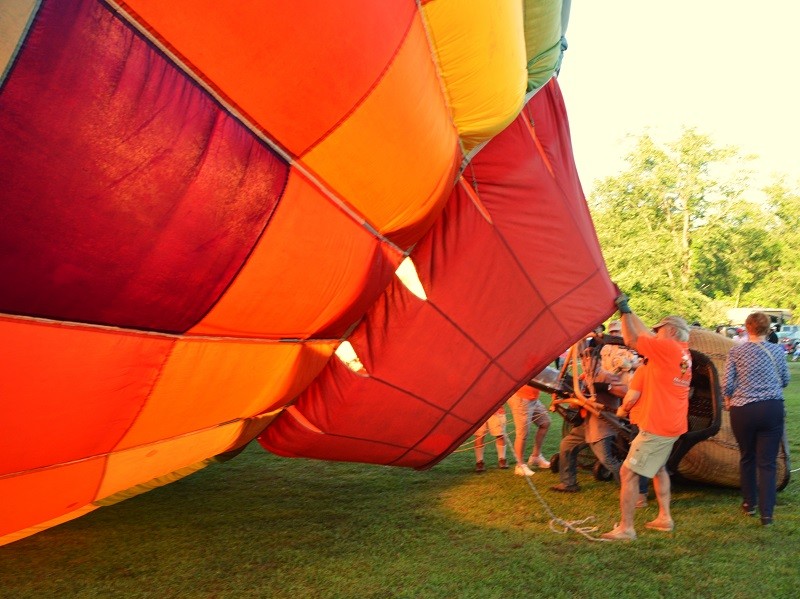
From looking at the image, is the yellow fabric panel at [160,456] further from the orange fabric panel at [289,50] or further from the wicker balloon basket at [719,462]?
the wicker balloon basket at [719,462]

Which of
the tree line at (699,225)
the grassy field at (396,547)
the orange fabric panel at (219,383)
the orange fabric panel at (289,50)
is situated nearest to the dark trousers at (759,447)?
the grassy field at (396,547)

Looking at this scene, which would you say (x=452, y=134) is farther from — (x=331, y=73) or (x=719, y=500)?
(x=719, y=500)

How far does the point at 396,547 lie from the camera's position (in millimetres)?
5133

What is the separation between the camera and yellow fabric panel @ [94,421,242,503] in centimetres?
372

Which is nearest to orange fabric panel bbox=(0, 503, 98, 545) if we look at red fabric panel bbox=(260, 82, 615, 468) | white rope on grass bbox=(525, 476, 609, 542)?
red fabric panel bbox=(260, 82, 615, 468)

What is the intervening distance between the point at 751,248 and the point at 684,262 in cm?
421

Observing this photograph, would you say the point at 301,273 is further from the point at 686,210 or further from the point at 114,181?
the point at 686,210

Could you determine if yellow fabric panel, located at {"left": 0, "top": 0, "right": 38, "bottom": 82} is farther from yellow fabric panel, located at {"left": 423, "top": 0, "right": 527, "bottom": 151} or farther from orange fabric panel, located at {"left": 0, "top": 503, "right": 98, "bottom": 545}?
orange fabric panel, located at {"left": 0, "top": 503, "right": 98, "bottom": 545}

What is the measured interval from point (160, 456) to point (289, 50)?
2207 millimetres

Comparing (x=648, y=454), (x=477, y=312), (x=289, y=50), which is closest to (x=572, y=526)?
(x=648, y=454)

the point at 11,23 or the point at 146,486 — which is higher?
the point at 11,23

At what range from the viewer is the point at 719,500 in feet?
21.7

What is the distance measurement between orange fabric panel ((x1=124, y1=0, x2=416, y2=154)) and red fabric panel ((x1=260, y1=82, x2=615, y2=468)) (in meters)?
1.61

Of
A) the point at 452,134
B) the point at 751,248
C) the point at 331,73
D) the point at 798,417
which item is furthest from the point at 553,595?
the point at 751,248
